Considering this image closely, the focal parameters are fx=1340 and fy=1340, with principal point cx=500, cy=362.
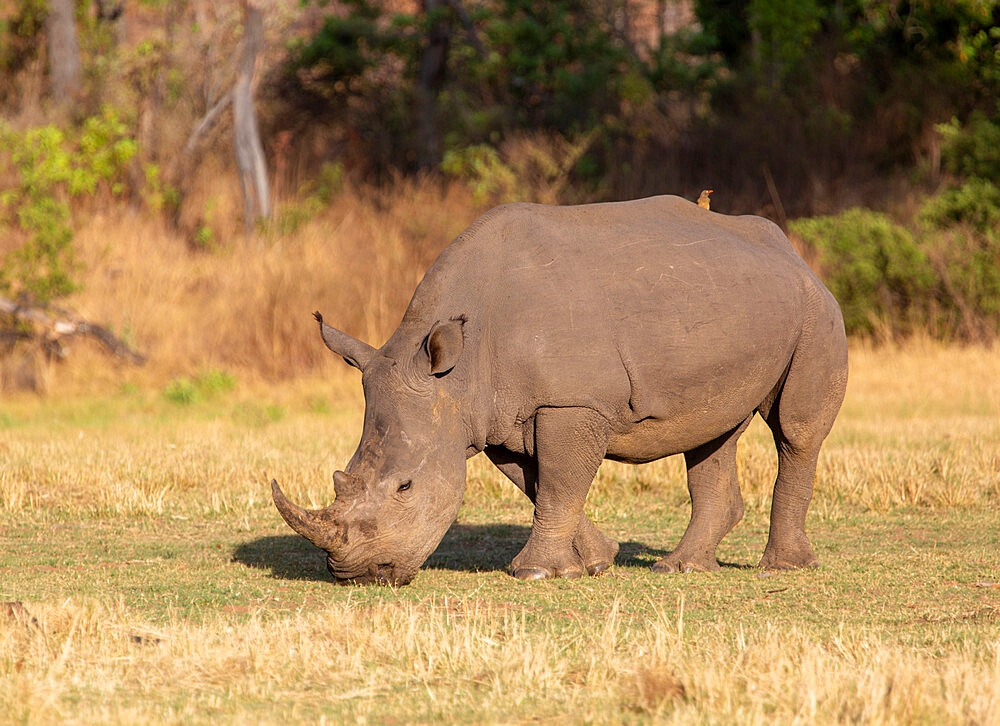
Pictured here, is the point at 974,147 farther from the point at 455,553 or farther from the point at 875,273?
the point at 455,553

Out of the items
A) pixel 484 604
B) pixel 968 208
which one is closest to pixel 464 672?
pixel 484 604

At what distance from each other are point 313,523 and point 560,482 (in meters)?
1.31

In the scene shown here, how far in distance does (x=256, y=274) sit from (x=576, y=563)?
11.8 metres

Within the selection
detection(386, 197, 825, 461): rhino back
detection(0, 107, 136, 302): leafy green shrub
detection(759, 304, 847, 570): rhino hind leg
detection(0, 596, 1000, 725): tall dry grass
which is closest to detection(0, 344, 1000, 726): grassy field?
detection(0, 596, 1000, 725): tall dry grass

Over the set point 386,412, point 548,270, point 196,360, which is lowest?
point 196,360

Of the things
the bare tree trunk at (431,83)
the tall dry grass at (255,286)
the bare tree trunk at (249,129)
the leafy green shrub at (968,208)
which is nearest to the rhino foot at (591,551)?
the tall dry grass at (255,286)

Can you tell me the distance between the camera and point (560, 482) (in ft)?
22.4

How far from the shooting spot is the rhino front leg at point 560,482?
6.71m

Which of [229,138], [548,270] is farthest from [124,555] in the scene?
[229,138]

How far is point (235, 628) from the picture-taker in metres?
5.54

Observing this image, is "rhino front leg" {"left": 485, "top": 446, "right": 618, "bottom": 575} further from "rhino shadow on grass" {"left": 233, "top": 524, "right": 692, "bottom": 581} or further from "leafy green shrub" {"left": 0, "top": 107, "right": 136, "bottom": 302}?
"leafy green shrub" {"left": 0, "top": 107, "right": 136, "bottom": 302}

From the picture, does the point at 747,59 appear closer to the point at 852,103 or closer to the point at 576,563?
the point at 852,103

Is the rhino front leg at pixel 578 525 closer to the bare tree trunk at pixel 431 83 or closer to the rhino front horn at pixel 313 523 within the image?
the rhino front horn at pixel 313 523

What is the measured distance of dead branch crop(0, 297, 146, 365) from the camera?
54.5 feet
